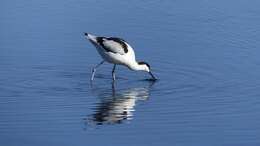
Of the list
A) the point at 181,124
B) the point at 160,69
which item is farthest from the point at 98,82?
the point at 181,124

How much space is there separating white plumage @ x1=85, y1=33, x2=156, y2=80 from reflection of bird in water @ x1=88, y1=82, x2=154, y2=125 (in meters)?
0.83

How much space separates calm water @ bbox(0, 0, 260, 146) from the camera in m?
12.9

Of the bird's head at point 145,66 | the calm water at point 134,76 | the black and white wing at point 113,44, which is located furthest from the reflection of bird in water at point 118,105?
the black and white wing at point 113,44

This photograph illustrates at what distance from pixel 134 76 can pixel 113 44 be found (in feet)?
3.46

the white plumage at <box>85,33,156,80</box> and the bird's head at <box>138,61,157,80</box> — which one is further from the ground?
the white plumage at <box>85,33,156,80</box>

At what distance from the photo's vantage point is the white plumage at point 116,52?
1742cm

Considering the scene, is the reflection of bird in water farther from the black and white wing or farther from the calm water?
the black and white wing

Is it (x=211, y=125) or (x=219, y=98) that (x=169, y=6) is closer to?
(x=219, y=98)

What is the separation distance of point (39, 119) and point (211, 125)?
2893 mm

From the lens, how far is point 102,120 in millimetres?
13648

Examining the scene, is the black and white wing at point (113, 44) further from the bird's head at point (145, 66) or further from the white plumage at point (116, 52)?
the bird's head at point (145, 66)

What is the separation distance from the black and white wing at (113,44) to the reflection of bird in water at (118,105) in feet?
3.70

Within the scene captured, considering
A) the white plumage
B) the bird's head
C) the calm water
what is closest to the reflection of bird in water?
the calm water

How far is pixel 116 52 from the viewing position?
17531mm
